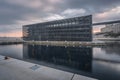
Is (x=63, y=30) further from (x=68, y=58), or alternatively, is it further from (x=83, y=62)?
(x=83, y=62)

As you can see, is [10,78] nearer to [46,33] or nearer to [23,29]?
[46,33]

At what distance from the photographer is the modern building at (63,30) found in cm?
5875

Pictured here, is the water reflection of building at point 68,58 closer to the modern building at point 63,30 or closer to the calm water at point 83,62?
the calm water at point 83,62

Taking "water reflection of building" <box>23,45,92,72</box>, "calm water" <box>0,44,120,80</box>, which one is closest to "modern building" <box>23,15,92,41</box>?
"water reflection of building" <box>23,45,92,72</box>

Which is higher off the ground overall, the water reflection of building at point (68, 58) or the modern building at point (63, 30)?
Result: the modern building at point (63, 30)

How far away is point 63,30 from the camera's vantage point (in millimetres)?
66125

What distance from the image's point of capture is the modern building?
58.8 metres

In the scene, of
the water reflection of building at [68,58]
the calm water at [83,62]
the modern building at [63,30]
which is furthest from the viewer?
the modern building at [63,30]

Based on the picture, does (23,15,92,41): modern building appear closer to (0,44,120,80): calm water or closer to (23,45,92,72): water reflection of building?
(23,45,92,72): water reflection of building

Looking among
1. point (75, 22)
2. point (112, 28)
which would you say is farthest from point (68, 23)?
point (112, 28)

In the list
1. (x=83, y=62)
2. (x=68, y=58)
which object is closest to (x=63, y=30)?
(x=68, y=58)

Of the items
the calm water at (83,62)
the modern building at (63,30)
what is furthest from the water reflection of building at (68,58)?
the modern building at (63,30)

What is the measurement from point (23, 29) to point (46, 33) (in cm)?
2545

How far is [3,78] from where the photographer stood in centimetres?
690
